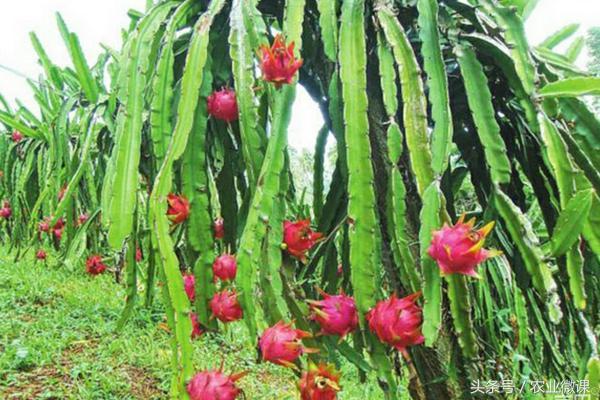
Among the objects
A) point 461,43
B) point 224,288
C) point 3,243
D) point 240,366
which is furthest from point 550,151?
point 3,243

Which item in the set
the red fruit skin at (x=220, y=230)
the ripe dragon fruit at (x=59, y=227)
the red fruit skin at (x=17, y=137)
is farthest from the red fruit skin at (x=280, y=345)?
the red fruit skin at (x=17, y=137)

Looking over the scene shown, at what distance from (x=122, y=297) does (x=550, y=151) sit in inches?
117

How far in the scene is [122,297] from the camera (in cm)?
333

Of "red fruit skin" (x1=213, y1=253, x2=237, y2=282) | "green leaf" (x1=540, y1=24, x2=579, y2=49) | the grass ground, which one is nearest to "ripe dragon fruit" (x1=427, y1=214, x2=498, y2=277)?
"red fruit skin" (x1=213, y1=253, x2=237, y2=282)

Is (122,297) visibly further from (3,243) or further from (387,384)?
(387,384)

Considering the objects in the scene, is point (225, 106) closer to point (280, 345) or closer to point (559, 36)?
point (280, 345)

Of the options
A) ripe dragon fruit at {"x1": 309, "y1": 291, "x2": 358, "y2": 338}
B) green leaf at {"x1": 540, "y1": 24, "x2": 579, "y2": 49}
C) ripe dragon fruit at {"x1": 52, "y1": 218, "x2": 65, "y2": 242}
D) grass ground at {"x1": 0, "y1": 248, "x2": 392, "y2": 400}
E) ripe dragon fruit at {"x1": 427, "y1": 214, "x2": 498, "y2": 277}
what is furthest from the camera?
ripe dragon fruit at {"x1": 52, "y1": 218, "x2": 65, "y2": 242}

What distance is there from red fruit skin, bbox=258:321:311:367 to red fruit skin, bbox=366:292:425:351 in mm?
99

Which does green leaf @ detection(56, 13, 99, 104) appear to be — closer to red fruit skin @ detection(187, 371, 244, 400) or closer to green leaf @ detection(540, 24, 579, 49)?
green leaf @ detection(540, 24, 579, 49)

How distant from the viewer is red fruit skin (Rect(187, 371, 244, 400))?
2.10ft

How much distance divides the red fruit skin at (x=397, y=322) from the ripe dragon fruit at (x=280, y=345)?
0.10 metres

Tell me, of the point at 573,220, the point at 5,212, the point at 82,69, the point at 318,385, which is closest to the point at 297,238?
the point at 318,385

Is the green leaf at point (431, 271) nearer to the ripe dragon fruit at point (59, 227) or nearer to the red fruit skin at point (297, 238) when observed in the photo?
the red fruit skin at point (297, 238)

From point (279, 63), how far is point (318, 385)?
1.36 feet
